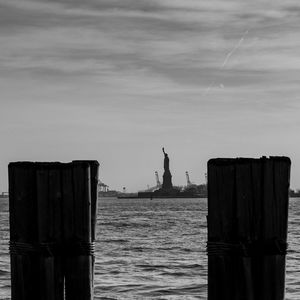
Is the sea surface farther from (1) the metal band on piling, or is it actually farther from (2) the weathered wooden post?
(2) the weathered wooden post

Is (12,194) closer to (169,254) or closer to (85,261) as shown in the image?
(85,261)

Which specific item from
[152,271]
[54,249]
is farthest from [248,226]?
[152,271]

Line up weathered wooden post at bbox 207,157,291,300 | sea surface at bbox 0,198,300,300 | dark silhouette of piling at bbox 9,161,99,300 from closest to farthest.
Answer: weathered wooden post at bbox 207,157,291,300 → dark silhouette of piling at bbox 9,161,99,300 → sea surface at bbox 0,198,300,300

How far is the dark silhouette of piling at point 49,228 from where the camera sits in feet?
21.0

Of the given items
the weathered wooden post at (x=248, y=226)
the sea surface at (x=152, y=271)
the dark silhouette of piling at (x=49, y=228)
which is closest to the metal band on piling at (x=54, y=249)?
the dark silhouette of piling at (x=49, y=228)

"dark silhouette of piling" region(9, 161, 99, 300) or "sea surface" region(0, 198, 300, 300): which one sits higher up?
"dark silhouette of piling" region(9, 161, 99, 300)

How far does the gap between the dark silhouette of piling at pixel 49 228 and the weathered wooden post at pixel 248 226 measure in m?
1.05

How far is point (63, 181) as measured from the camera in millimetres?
6375

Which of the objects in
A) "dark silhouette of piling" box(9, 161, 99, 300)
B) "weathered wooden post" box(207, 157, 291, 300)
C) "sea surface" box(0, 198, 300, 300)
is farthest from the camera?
"sea surface" box(0, 198, 300, 300)

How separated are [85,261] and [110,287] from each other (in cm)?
1570

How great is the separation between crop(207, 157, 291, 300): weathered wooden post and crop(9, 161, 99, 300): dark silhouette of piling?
1051 millimetres

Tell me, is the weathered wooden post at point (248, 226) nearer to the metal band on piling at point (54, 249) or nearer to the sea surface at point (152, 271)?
the metal band on piling at point (54, 249)

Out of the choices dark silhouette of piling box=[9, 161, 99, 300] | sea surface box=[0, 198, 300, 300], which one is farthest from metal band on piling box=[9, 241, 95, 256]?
sea surface box=[0, 198, 300, 300]

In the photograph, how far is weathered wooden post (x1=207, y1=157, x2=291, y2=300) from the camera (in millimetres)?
6133
